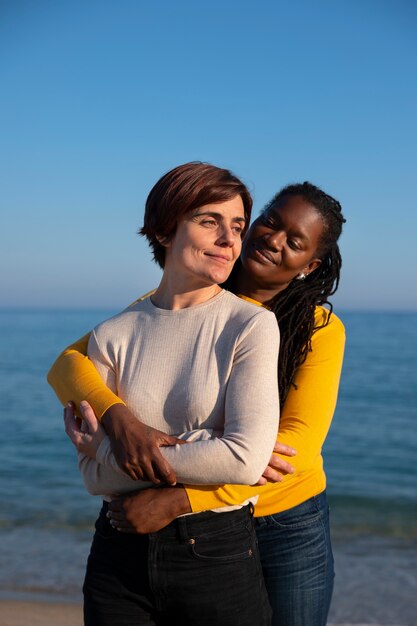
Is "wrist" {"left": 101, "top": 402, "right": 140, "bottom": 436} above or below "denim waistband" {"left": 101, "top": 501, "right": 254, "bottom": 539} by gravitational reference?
above

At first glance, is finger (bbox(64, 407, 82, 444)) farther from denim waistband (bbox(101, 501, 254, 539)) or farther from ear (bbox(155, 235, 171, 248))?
ear (bbox(155, 235, 171, 248))

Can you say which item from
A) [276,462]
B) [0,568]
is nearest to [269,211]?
[276,462]

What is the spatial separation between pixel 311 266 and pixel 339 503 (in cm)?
728

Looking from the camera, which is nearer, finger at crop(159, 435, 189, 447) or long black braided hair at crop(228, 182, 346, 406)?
finger at crop(159, 435, 189, 447)

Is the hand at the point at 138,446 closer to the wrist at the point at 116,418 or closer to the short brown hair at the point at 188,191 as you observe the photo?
the wrist at the point at 116,418

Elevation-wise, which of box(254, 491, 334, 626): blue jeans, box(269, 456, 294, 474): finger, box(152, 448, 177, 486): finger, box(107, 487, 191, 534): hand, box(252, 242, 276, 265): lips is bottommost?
box(254, 491, 334, 626): blue jeans

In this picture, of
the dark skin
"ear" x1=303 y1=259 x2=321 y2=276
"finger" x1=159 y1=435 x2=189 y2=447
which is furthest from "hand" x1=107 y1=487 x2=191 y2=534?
"ear" x1=303 y1=259 x2=321 y2=276

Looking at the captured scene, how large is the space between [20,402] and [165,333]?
1516cm

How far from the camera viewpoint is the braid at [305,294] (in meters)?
2.27

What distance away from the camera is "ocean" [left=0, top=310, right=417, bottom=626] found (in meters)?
5.57

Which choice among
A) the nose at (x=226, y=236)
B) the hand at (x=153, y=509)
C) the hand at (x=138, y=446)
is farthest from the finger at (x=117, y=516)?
the nose at (x=226, y=236)

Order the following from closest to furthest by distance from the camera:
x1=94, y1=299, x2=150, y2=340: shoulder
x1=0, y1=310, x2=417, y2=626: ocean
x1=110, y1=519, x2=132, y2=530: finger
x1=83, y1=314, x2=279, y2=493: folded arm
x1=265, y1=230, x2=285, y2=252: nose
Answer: x1=83, y1=314, x2=279, y2=493: folded arm < x1=110, y1=519, x2=132, y2=530: finger < x1=94, y1=299, x2=150, y2=340: shoulder < x1=265, y1=230, x2=285, y2=252: nose < x1=0, y1=310, x2=417, y2=626: ocean

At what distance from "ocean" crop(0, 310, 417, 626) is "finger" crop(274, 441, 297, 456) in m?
3.52

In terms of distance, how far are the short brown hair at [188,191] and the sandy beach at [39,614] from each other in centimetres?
350
